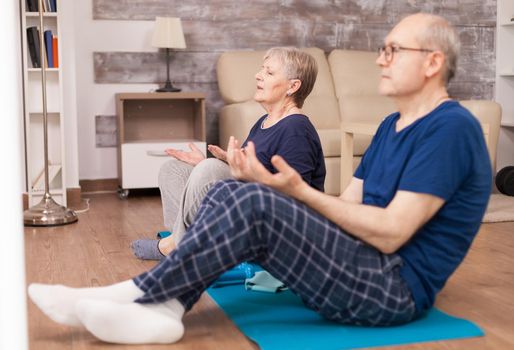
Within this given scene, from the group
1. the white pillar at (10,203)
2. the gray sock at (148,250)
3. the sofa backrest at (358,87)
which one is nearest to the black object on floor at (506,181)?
the sofa backrest at (358,87)

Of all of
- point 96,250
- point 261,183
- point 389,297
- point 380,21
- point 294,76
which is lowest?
point 96,250

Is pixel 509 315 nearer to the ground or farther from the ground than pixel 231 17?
nearer to the ground

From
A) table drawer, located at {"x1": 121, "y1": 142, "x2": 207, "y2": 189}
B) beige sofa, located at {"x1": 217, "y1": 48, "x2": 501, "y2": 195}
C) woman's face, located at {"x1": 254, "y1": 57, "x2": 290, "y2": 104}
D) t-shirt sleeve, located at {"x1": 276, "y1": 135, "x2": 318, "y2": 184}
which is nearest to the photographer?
t-shirt sleeve, located at {"x1": 276, "y1": 135, "x2": 318, "y2": 184}

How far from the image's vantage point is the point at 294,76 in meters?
2.71

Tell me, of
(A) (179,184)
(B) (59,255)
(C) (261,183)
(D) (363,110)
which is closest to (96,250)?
(B) (59,255)

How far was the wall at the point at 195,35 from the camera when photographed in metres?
5.14

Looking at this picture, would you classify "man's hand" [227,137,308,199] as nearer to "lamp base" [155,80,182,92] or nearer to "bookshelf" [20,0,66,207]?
"bookshelf" [20,0,66,207]

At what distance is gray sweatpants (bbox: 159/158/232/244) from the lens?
8.33ft

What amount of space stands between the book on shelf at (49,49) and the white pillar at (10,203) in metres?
3.36

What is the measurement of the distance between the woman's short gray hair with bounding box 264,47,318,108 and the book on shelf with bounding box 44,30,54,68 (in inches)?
83.5

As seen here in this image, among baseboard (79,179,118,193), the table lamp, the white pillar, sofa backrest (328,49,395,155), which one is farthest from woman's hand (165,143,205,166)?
baseboard (79,179,118,193)

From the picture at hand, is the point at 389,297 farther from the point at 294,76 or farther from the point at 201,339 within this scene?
the point at 294,76

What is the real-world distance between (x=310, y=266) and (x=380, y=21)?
416 centimetres

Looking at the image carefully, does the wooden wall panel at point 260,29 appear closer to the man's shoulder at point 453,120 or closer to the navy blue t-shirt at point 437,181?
the navy blue t-shirt at point 437,181
